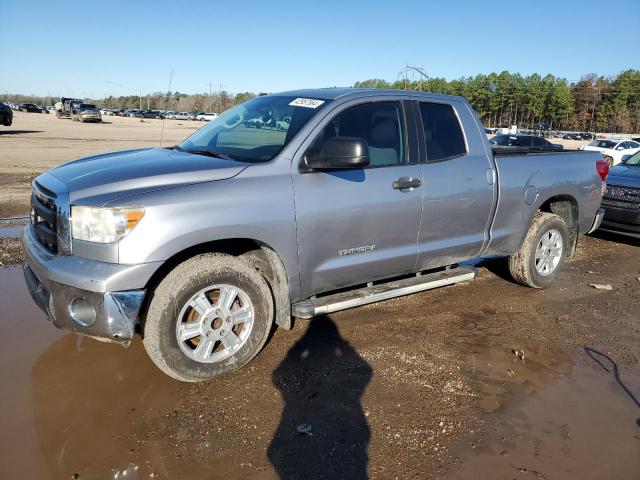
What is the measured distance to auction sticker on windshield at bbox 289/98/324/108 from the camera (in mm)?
4014

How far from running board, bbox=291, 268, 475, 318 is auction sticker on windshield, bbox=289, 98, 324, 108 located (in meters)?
1.49

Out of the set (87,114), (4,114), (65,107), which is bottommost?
(4,114)

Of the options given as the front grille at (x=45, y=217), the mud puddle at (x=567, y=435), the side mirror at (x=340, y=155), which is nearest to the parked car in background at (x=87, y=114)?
the front grille at (x=45, y=217)

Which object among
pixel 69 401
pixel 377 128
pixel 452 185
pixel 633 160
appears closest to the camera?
pixel 69 401

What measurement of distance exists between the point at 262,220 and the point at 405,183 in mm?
1299

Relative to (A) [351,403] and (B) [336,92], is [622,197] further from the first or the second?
(A) [351,403]

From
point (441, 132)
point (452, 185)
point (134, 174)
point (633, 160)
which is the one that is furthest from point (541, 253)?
point (633, 160)

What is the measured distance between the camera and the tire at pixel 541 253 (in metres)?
5.48

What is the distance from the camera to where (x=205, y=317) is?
3.37 metres

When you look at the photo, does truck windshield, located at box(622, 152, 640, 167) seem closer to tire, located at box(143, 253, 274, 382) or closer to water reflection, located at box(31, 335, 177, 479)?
tire, located at box(143, 253, 274, 382)

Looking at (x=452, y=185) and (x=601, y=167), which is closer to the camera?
(x=452, y=185)

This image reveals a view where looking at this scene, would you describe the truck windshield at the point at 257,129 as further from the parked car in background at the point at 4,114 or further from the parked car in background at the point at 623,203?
the parked car in background at the point at 4,114

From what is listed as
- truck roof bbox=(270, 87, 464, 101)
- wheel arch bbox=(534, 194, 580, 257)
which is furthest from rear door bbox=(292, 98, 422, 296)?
wheel arch bbox=(534, 194, 580, 257)

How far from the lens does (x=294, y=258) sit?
3650 millimetres
